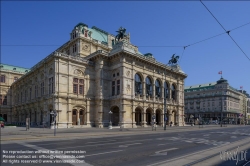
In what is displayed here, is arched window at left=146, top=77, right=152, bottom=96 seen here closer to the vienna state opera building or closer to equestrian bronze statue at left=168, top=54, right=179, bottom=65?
the vienna state opera building

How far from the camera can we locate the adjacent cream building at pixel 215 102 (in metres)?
110

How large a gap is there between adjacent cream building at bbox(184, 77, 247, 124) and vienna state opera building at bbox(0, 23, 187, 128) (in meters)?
60.7

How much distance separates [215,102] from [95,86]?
85551 millimetres

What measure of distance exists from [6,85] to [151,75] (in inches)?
2316

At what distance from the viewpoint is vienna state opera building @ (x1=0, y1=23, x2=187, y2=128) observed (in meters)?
42.8

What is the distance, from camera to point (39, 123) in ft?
163

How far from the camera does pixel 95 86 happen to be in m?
49.2

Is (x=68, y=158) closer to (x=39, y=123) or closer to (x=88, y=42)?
(x=39, y=123)

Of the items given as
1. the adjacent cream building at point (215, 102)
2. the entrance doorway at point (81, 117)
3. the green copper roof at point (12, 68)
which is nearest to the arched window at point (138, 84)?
the entrance doorway at point (81, 117)

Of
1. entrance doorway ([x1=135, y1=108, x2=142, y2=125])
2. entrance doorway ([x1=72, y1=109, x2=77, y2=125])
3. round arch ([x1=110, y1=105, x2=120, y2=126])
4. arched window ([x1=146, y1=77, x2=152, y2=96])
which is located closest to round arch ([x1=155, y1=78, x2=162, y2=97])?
arched window ([x1=146, y1=77, x2=152, y2=96])

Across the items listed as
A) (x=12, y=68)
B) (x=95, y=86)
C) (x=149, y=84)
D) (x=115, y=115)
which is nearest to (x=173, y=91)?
(x=149, y=84)

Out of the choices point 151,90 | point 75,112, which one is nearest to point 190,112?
point 151,90

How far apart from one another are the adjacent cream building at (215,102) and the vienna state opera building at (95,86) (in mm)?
60653

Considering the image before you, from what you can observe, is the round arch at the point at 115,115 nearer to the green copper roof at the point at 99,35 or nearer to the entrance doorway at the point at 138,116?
the entrance doorway at the point at 138,116
